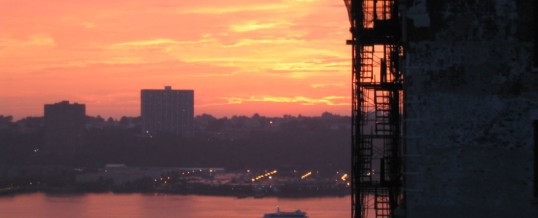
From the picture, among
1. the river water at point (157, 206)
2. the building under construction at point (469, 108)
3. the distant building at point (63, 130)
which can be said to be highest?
the distant building at point (63, 130)

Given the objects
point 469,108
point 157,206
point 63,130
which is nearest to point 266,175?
point 63,130

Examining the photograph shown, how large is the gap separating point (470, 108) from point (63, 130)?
13891cm

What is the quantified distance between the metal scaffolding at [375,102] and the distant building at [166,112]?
5953 inches

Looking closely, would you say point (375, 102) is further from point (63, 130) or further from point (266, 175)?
point (63, 130)

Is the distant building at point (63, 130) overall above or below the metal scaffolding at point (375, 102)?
above

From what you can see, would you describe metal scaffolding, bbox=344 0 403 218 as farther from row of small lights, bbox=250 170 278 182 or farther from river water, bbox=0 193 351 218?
row of small lights, bbox=250 170 278 182

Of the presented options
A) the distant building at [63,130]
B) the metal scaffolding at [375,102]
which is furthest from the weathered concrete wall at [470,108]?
the distant building at [63,130]

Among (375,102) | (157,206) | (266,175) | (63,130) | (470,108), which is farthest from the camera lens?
(63,130)

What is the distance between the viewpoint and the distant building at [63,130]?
144375 mm

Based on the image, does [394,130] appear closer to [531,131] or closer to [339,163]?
[531,131]

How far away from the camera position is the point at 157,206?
9150cm

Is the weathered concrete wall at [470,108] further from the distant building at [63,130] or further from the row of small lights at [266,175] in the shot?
the distant building at [63,130]

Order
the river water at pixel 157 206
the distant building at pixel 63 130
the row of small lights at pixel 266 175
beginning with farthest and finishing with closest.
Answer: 1. the distant building at pixel 63 130
2. the row of small lights at pixel 266 175
3. the river water at pixel 157 206

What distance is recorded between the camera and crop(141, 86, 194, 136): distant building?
161 meters
